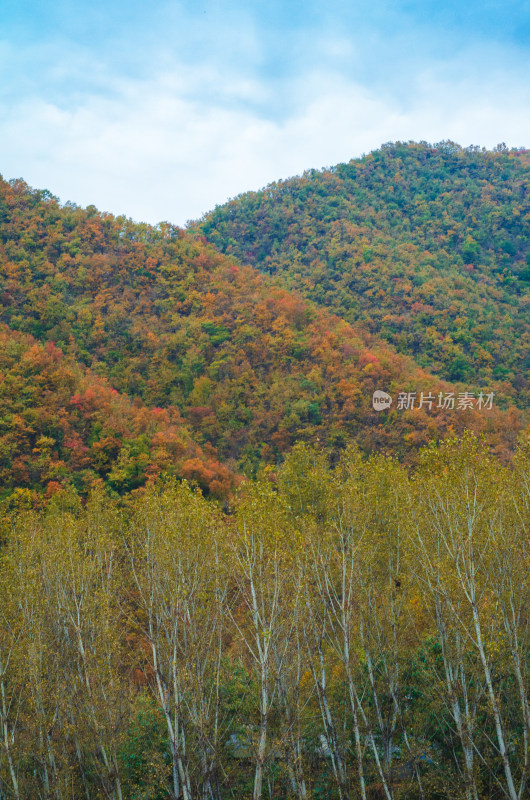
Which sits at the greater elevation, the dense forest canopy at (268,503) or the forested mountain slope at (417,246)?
the forested mountain slope at (417,246)

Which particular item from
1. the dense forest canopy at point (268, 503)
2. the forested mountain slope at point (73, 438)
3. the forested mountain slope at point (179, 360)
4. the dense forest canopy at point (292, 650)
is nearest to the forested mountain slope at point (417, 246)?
the dense forest canopy at point (268, 503)

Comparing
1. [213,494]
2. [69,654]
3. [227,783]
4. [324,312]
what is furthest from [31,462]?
[324,312]

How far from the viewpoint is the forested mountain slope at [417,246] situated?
74062mm

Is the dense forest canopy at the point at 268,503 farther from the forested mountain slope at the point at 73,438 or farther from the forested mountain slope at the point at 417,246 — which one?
the forested mountain slope at the point at 417,246

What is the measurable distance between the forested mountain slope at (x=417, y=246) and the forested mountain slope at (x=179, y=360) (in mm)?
7565

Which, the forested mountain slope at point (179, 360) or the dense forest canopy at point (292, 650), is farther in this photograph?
the forested mountain slope at point (179, 360)

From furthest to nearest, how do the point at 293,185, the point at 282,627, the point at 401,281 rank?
the point at 293,185, the point at 401,281, the point at 282,627

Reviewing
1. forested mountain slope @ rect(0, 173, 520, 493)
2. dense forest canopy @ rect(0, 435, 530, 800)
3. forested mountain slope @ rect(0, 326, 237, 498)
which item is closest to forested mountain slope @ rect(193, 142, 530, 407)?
forested mountain slope @ rect(0, 173, 520, 493)

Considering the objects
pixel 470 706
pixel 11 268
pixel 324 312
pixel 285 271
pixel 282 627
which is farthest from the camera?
pixel 285 271

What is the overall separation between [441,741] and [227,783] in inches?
309

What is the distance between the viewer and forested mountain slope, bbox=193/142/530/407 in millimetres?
74062

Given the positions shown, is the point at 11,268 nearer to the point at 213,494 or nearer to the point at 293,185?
the point at 213,494

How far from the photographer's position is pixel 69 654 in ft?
65.8

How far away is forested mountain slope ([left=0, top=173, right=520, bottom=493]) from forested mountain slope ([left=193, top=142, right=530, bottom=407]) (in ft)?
24.8
